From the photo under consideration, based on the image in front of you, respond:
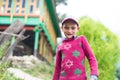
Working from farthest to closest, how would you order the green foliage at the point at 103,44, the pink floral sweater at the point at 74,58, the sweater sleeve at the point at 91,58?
the green foliage at the point at 103,44 < the pink floral sweater at the point at 74,58 < the sweater sleeve at the point at 91,58

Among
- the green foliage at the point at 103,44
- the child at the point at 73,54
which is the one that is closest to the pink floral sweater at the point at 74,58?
the child at the point at 73,54

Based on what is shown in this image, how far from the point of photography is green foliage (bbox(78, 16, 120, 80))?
2033 cm

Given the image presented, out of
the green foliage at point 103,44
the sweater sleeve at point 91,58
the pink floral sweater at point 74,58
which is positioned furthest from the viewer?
the green foliage at point 103,44

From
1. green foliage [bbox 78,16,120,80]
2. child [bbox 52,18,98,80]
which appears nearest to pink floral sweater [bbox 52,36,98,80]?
child [bbox 52,18,98,80]

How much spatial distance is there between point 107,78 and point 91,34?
3283 mm

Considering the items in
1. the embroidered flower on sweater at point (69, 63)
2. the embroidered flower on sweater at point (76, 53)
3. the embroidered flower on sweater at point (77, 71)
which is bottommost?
the embroidered flower on sweater at point (77, 71)

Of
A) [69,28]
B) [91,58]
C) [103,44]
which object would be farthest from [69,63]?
[103,44]

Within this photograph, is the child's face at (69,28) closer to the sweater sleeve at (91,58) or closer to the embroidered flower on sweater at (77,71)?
the sweater sleeve at (91,58)

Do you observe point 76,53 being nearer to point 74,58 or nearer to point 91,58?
point 74,58

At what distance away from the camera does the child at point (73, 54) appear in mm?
3422

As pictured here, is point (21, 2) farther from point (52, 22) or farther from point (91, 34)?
point (52, 22)

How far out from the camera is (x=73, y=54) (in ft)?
11.4

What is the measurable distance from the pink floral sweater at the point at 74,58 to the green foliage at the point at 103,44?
16248mm

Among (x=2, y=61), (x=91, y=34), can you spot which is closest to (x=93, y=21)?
(x=91, y=34)
